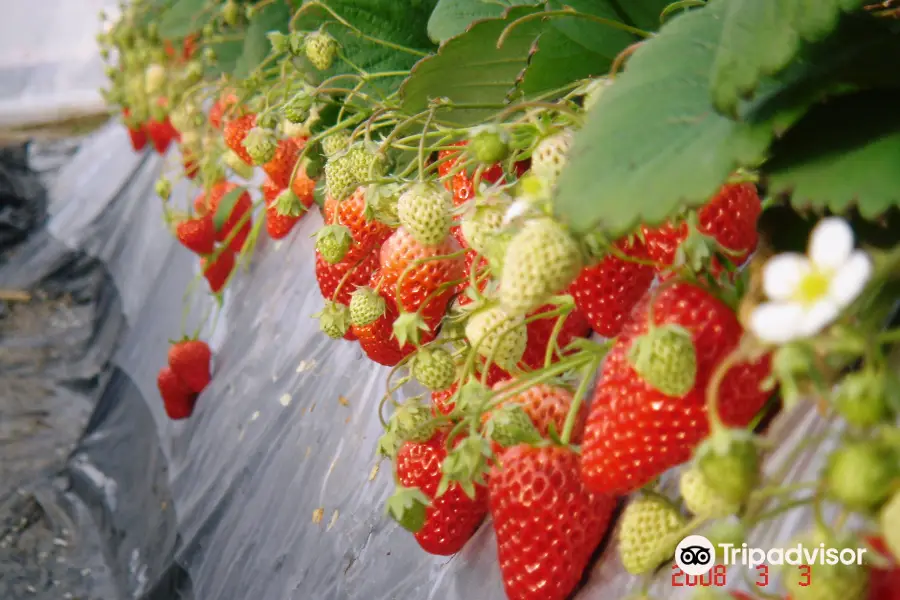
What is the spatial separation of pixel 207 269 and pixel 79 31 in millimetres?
2995

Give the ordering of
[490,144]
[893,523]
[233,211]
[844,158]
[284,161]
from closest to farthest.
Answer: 1. [893,523]
2. [844,158]
3. [490,144]
4. [284,161]
5. [233,211]

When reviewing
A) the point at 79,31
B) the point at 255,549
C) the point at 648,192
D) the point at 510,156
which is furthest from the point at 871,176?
the point at 79,31

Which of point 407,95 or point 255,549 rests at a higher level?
point 407,95

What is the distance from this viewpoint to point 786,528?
380 millimetres

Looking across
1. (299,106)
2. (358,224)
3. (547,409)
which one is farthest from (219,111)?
(547,409)

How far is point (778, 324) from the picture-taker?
9.4 inches

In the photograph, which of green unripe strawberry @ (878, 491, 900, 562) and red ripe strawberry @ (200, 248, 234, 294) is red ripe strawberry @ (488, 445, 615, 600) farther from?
red ripe strawberry @ (200, 248, 234, 294)

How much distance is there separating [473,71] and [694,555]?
385mm

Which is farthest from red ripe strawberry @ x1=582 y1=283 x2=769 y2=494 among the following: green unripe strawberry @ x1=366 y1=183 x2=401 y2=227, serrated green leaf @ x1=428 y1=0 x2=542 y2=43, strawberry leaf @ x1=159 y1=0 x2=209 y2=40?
strawberry leaf @ x1=159 y1=0 x2=209 y2=40

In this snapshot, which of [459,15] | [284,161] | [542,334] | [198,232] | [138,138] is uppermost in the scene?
[459,15]

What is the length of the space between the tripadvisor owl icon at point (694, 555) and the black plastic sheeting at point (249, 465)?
0.04m

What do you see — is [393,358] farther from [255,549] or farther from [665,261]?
[255,549]

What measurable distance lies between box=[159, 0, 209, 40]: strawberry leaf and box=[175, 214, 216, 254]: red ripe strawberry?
0.40 metres

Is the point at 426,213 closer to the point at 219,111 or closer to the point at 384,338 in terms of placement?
the point at 384,338
